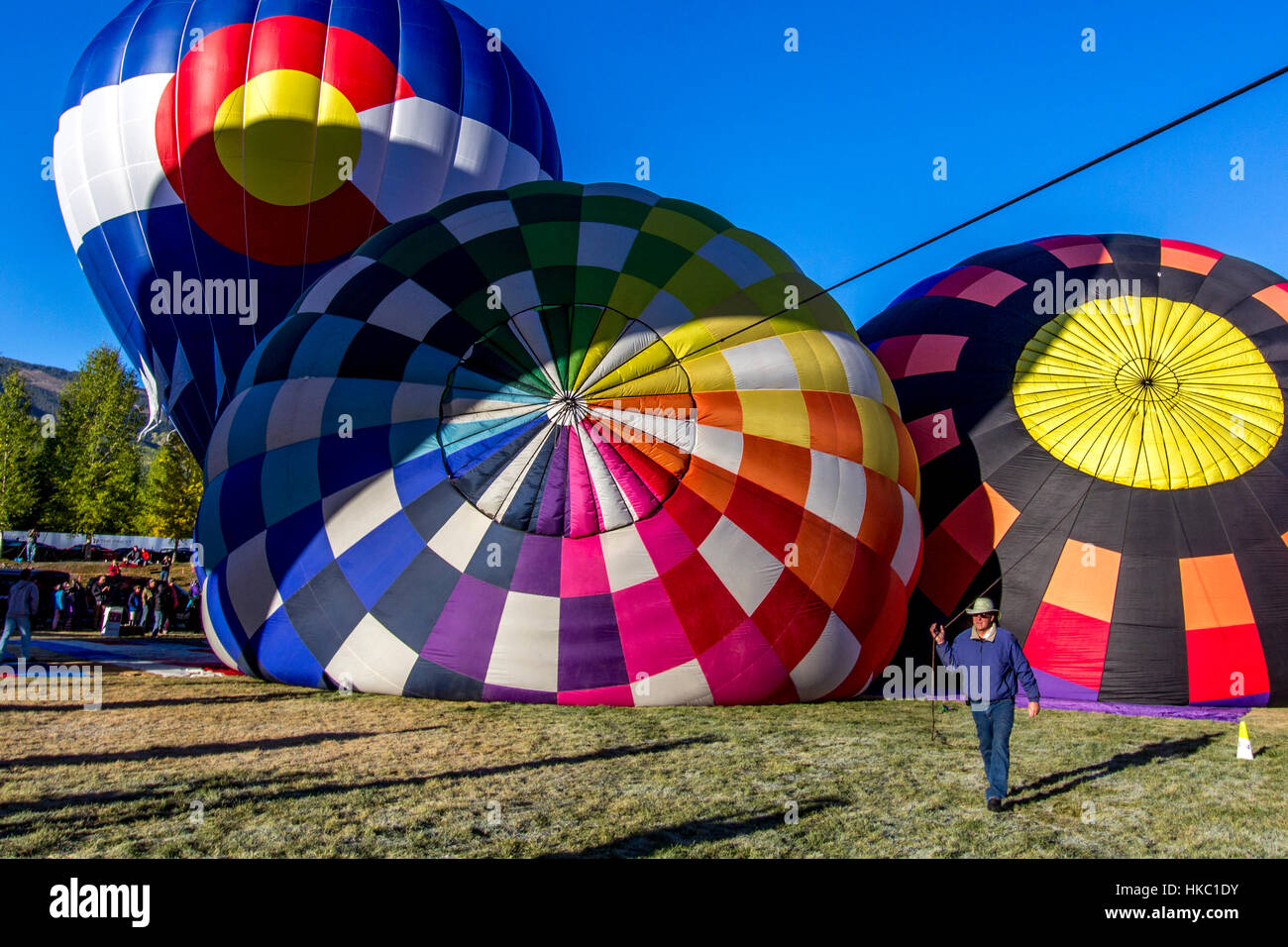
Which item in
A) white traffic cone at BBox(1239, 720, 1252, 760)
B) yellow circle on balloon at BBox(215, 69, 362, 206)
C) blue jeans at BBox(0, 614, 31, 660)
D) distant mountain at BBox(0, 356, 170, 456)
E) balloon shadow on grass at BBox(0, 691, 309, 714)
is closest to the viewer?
white traffic cone at BBox(1239, 720, 1252, 760)

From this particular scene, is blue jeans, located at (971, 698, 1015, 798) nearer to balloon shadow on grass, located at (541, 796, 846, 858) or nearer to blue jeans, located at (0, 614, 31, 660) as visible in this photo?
balloon shadow on grass, located at (541, 796, 846, 858)

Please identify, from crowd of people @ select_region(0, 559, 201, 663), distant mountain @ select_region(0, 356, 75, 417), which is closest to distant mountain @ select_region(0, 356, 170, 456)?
distant mountain @ select_region(0, 356, 75, 417)

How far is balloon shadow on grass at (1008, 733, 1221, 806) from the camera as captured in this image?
510 cm

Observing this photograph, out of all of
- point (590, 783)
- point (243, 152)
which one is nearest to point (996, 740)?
point (590, 783)

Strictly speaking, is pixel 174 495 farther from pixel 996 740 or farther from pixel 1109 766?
pixel 996 740

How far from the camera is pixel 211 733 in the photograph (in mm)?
5867

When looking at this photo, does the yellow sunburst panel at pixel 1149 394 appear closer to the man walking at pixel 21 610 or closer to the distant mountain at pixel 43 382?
the man walking at pixel 21 610

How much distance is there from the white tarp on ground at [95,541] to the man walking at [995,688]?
37.3 meters

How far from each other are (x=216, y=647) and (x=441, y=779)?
15.3 feet

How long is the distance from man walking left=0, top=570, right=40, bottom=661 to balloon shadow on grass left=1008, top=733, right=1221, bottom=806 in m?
8.92

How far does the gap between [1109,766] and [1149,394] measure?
4.76 meters

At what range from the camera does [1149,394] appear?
9.09m
